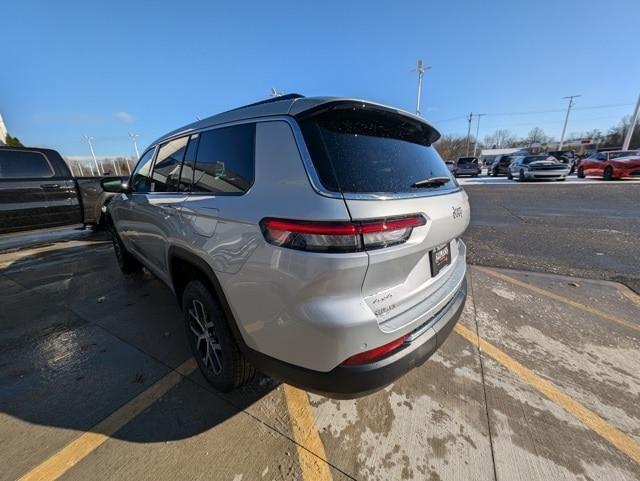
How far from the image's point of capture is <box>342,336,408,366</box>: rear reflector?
1.42m

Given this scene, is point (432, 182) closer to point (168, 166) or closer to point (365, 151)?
point (365, 151)

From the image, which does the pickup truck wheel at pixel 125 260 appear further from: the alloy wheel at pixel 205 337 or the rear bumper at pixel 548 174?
the rear bumper at pixel 548 174

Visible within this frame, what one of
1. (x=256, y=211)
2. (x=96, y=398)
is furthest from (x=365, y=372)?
(x=96, y=398)

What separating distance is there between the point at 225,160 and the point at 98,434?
1931mm

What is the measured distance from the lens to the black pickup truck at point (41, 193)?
221 inches

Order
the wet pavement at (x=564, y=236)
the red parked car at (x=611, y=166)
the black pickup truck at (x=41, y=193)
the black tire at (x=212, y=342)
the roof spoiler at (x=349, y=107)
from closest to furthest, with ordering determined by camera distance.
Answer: the roof spoiler at (x=349, y=107) → the black tire at (x=212, y=342) → the wet pavement at (x=564, y=236) → the black pickup truck at (x=41, y=193) → the red parked car at (x=611, y=166)

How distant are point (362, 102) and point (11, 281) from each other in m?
5.87

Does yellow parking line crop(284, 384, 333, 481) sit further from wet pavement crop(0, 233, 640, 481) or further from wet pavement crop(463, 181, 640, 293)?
wet pavement crop(463, 181, 640, 293)

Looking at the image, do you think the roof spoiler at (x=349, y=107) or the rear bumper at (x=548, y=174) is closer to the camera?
the roof spoiler at (x=349, y=107)

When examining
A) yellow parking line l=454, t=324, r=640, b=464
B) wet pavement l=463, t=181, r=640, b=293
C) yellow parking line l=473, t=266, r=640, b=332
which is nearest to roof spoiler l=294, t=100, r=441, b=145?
yellow parking line l=454, t=324, r=640, b=464

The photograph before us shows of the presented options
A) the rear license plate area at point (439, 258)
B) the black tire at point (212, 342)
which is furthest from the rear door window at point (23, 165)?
the rear license plate area at point (439, 258)

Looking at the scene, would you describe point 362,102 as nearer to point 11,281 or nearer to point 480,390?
point 480,390

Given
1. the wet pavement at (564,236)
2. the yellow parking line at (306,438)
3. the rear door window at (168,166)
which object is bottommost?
the wet pavement at (564,236)

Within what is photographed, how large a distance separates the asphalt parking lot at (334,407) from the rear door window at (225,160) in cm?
153
